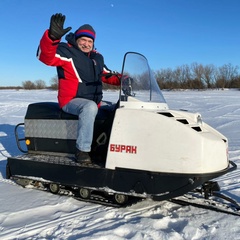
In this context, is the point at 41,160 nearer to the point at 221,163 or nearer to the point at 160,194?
the point at 160,194

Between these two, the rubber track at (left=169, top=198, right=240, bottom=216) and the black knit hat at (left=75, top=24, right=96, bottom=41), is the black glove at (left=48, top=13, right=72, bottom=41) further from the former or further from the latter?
the rubber track at (left=169, top=198, right=240, bottom=216)

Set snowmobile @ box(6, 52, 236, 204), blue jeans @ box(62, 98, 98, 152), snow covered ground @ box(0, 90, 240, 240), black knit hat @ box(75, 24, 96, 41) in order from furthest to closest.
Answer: black knit hat @ box(75, 24, 96, 41) → blue jeans @ box(62, 98, 98, 152) → snowmobile @ box(6, 52, 236, 204) → snow covered ground @ box(0, 90, 240, 240)

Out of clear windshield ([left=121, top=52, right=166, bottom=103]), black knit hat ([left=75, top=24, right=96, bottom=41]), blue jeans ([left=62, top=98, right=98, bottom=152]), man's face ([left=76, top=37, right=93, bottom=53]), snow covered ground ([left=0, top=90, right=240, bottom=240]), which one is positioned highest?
black knit hat ([left=75, top=24, right=96, bottom=41])

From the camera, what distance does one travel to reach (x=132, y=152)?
2936 mm

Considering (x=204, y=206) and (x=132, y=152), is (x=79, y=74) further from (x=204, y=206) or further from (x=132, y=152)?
(x=204, y=206)

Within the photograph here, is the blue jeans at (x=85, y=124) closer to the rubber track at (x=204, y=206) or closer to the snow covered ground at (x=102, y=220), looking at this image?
the snow covered ground at (x=102, y=220)

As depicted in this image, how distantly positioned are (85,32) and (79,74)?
50 cm

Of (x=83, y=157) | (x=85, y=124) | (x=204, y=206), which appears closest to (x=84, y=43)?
(x=85, y=124)

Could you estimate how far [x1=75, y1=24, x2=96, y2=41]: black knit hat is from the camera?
11.6ft

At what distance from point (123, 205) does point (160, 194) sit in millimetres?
429

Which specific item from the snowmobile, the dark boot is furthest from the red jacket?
the dark boot

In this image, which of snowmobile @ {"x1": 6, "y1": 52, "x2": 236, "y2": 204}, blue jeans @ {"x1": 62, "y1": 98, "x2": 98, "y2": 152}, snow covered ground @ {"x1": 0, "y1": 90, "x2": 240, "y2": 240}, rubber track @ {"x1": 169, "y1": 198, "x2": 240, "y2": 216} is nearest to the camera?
snow covered ground @ {"x1": 0, "y1": 90, "x2": 240, "y2": 240}

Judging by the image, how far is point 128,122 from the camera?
2.97 meters

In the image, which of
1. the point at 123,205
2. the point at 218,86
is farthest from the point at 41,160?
the point at 218,86
